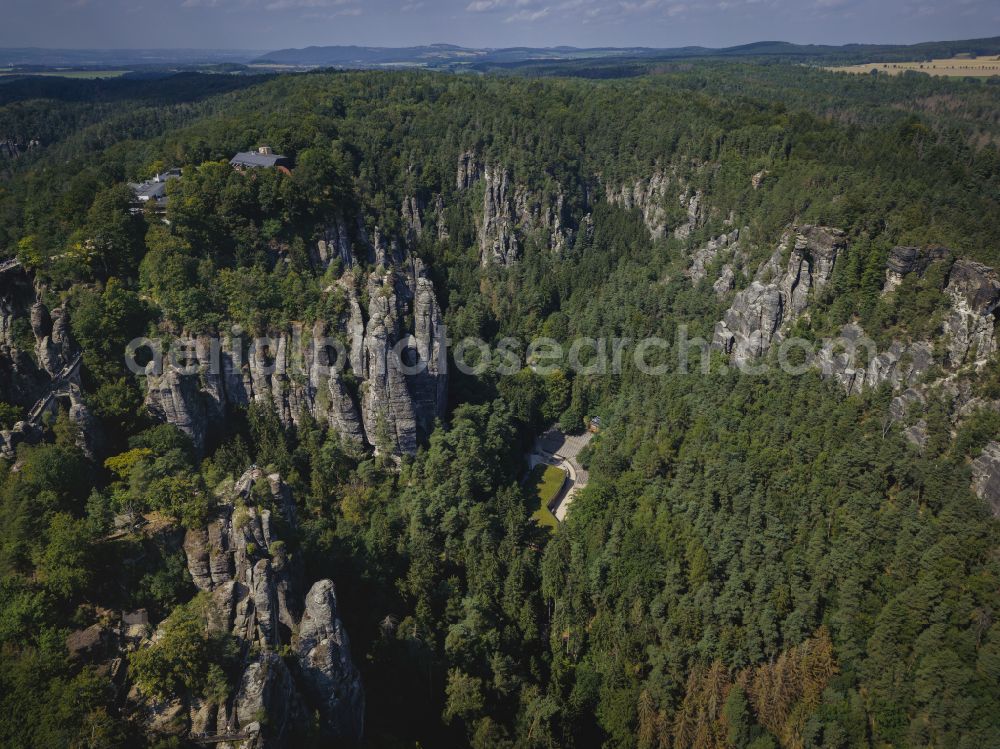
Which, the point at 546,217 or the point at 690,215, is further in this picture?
the point at 546,217

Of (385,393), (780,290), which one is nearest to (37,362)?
(385,393)

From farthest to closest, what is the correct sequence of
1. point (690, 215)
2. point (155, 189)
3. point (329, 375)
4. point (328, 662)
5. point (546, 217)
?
point (546, 217)
point (690, 215)
point (155, 189)
point (329, 375)
point (328, 662)

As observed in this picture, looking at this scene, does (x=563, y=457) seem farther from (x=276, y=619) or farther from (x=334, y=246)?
(x=276, y=619)

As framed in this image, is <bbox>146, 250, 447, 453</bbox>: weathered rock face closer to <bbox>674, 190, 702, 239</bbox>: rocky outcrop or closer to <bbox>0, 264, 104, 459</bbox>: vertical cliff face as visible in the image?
<bbox>0, 264, 104, 459</bbox>: vertical cliff face

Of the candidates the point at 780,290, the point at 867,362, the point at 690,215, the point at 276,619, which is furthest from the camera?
the point at 690,215

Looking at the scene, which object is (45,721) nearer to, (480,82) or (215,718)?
(215,718)

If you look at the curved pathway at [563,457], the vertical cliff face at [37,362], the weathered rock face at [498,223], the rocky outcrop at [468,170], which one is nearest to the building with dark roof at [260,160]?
the vertical cliff face at [37,362]
